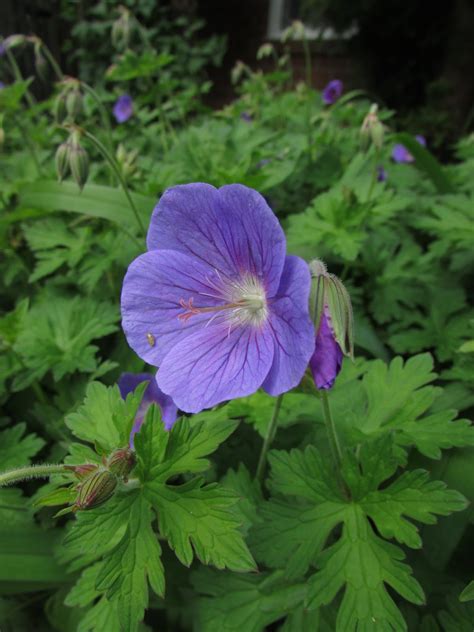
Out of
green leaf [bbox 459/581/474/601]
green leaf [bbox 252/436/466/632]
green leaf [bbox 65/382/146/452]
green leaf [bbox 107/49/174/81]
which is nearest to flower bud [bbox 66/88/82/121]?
green leaf [bbox 107/49/174/81]

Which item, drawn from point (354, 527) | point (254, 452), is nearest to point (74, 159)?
point (254, 452)

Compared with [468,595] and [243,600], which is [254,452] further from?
[468,595]

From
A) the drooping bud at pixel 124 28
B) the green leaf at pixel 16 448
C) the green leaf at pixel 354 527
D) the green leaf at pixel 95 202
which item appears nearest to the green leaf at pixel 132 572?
the green leaf at pixel 354 527

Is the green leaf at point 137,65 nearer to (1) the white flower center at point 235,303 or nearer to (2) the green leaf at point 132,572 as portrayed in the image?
(1) the white flower center at point 235,303

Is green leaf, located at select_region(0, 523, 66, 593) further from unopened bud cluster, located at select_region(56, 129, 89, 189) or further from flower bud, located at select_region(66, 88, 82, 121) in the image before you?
flower bud, located at select_region(66, 88, 82, 121)

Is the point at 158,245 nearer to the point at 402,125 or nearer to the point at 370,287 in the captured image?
the point at 370,287
